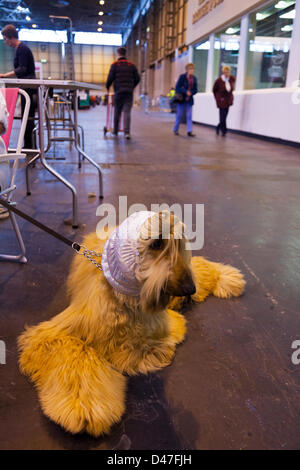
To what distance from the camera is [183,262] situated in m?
1.10

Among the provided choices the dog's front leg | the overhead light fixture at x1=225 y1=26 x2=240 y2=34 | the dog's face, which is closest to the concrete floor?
the dog's front leg

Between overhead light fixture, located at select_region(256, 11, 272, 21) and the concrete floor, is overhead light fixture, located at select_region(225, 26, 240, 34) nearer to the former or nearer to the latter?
overhead light fixture, located at select_region(256, 11, 272, 21)

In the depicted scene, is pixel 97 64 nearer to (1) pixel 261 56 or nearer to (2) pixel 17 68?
(1) pixel 261 56

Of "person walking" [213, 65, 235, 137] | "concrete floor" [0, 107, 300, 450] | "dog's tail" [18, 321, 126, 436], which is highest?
"person walking" [213, 65, 235, 137]

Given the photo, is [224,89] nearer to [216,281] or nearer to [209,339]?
[216,281]

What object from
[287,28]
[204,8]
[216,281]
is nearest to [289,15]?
[287,28]

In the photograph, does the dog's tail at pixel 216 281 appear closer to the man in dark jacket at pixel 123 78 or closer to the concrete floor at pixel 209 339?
the concrete floor at pixel 209 339

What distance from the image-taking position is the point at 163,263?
42.3 inches

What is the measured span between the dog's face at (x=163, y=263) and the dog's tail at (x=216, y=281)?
88cm

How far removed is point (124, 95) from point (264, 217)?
635 cm

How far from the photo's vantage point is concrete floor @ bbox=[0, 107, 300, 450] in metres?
1.13

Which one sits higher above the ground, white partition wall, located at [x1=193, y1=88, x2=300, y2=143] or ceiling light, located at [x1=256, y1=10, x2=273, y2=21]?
ceiling light, located at [x1=256, y1=10, x2=273, y2=21]

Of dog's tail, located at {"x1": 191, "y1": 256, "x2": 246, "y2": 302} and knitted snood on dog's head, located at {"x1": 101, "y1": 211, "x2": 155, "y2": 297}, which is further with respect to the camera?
dog's tail, located at {"x1": 191, "y1": 256, "x2": 246, "y2": 302}
